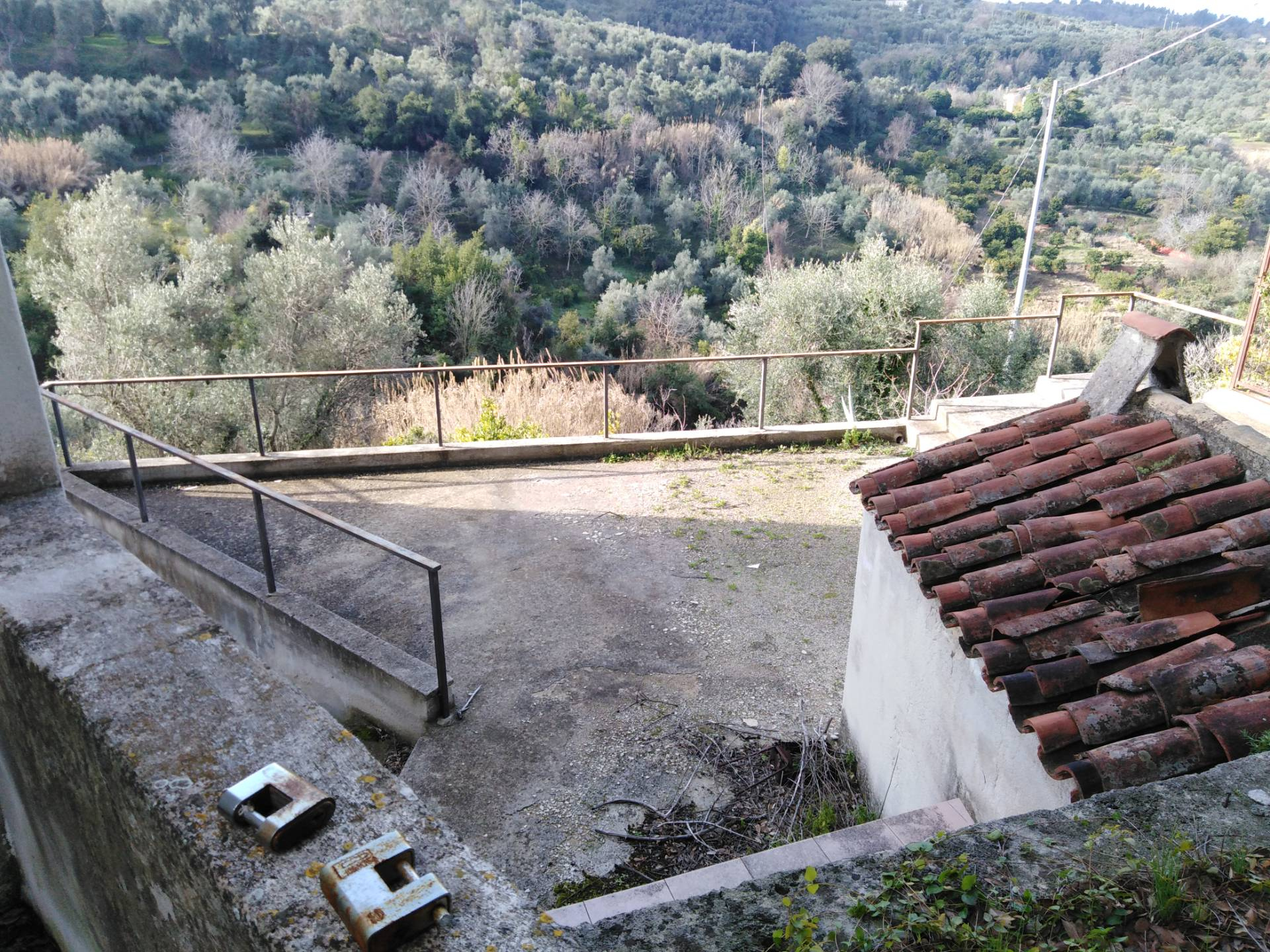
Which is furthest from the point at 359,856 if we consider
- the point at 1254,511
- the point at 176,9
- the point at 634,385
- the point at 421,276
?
the point at 176,9

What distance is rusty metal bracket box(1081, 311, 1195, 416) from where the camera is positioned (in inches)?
135

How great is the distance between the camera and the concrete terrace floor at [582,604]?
163 inches

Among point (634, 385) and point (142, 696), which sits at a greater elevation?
point (142, 696)

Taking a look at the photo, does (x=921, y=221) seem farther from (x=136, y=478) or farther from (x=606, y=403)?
(x=136, y=478)

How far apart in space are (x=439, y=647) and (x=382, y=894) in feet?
9.93

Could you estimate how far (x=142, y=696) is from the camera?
1936 mm

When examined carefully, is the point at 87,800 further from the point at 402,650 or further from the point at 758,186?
the point at 758,186

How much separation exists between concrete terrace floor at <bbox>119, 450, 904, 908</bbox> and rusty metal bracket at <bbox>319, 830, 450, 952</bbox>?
7.42 feet

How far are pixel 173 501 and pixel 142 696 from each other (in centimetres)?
583

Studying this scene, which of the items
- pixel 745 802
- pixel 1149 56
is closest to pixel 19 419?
pixel 745 802

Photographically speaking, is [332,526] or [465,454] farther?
[465,454]

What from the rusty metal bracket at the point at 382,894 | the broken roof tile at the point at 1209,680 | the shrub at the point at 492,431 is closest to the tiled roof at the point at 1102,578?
the broken roof tile at the point at 1209,680

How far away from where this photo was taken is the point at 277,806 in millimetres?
1613

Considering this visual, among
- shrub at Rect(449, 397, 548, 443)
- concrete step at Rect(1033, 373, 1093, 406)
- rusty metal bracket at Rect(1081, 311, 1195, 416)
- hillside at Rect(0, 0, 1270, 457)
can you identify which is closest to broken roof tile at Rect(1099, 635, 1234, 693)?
rusty metal bracket at Rect(1081, 311, 1195, 416)
